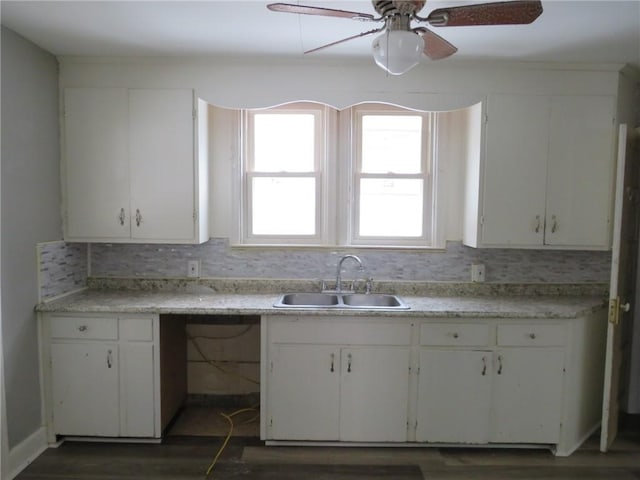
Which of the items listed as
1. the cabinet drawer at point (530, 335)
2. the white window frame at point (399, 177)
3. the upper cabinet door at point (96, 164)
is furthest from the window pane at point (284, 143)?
the cabinet drawer at point (530, 335)

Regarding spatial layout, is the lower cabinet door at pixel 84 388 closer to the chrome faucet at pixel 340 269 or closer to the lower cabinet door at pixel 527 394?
the chrome faucet at pixel 340 269

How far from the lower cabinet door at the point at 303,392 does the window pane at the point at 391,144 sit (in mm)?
1381

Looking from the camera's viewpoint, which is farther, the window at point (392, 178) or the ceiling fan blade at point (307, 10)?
the window at point (392, 178)

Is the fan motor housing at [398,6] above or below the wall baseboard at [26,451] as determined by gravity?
above

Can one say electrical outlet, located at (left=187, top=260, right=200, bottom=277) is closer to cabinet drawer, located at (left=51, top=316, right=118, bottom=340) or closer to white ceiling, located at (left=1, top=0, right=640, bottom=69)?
cabinet drawer, located at (left=51, top=316, right=118, bottom=340)

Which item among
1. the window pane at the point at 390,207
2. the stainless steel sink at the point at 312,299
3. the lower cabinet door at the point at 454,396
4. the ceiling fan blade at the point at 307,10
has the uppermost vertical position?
the ceiling fan blade at the point at 307,10

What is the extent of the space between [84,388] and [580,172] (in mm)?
3374

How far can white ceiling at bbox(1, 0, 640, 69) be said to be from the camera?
1957 mm

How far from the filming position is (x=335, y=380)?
2.45m

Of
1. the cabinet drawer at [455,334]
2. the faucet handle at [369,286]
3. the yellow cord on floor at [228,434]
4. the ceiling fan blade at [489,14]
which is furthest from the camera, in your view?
the faucet handle at [369,286]

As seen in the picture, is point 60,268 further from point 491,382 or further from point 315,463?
point 491,382

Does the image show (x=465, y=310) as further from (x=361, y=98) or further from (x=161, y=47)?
(x=161, y=47)

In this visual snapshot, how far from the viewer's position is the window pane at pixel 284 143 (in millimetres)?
2980

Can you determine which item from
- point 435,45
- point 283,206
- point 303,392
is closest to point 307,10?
point 435,45
